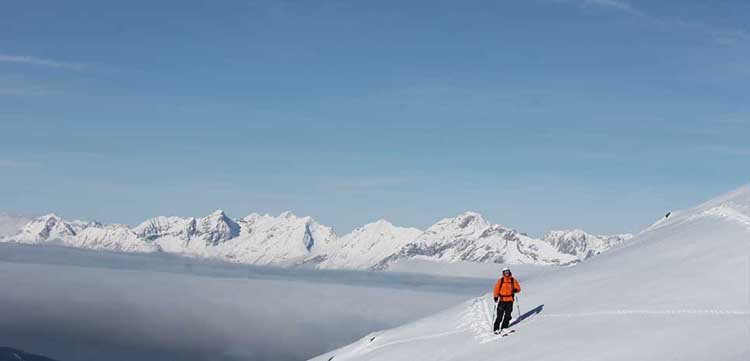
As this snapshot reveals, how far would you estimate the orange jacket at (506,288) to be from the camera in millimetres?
29359

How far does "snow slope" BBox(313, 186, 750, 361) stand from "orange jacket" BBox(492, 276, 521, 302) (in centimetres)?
160

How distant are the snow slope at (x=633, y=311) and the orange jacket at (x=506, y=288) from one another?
1.60 m

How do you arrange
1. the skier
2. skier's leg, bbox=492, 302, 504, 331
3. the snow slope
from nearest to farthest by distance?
the snow slope
the skier
skier's leg, bbox=492, 302, 504, 331

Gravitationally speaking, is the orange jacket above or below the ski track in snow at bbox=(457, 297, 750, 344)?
above

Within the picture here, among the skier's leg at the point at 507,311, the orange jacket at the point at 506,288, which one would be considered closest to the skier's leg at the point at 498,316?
the skier's leg at the point at 507,311

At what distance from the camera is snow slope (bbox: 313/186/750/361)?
22.5m

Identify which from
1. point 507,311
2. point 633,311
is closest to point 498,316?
point 507,311

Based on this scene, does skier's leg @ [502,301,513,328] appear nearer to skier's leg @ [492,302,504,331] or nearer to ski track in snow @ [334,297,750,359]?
skier's leg @ [492,302,504,331]

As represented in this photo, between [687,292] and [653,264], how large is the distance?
6.39m

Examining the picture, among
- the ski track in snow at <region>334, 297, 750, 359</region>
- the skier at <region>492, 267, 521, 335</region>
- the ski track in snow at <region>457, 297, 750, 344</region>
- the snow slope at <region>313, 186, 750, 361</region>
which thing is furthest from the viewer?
the skier at <region>492, 267, 521, 335</region>

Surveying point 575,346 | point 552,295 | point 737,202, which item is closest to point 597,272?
point 552,295

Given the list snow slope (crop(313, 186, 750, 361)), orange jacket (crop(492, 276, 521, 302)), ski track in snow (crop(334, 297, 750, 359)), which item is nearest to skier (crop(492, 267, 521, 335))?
orange jacket (crop(492, 276, 521, 302))

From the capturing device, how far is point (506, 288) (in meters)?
29.4

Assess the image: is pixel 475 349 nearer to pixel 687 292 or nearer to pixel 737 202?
pixel 687 292
